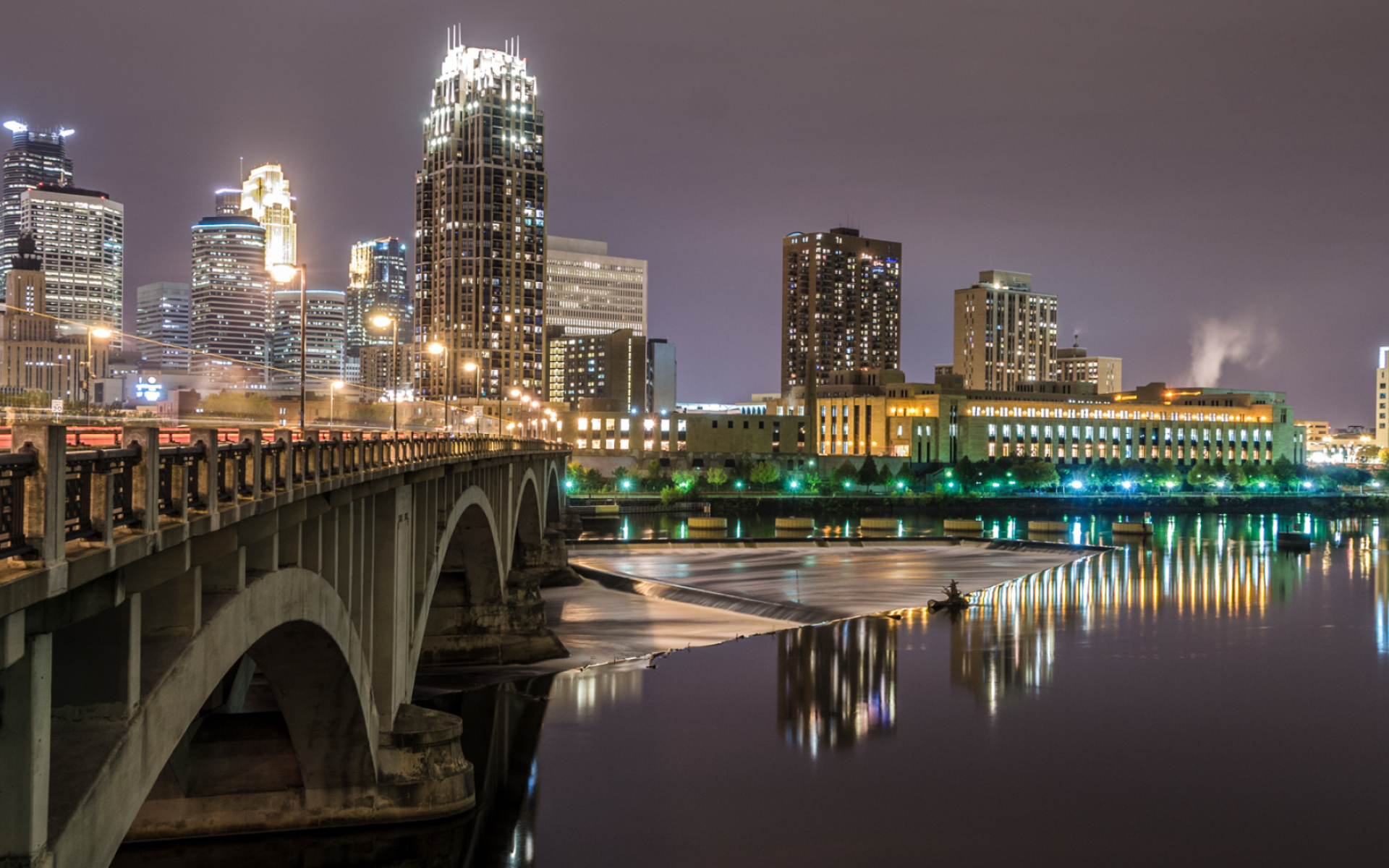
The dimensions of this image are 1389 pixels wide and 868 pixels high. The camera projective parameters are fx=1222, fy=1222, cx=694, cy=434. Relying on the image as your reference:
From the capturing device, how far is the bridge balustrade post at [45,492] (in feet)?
29.9

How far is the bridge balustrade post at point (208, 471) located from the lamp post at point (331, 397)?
69.3 ft

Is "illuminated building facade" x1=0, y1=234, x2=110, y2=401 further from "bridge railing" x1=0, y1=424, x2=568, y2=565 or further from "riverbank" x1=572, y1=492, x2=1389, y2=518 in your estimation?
"riverbank" x1=572, y1=492, x2=1389, y2=518

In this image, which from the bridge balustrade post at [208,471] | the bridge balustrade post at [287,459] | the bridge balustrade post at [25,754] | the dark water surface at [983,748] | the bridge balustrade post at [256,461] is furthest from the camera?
the dark water surface at [983,748]

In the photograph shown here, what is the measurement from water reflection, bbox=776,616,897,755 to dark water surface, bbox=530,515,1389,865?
0.59 feet

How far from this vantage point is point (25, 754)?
991 cm

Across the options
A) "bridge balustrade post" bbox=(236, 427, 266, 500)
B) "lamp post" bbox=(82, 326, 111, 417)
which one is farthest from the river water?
"bridge balustrade post" bbox=(236, 427, 266, 500)

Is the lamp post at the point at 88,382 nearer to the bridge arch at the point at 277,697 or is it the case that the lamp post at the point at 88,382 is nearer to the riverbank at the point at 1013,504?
the bridge arch at the point at 277,697

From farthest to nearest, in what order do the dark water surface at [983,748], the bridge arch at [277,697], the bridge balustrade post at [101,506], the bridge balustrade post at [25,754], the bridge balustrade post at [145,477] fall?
1. the dark water surface at [983,748]
2. the bridge arch at [277,697]
3. the bridge balustrade post at [145,477]
4. the bridge balustrade post at [101,506]
5. the bridge balustrade post at [25,754]

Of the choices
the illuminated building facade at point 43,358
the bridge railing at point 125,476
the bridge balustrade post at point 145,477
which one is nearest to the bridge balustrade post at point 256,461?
the bridge railing at point 125,476

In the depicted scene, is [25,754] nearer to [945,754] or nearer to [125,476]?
[125,476]

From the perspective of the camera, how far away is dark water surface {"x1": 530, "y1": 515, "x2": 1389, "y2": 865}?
107ft

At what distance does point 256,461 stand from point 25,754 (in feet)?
18.4

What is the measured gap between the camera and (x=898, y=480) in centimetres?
19200

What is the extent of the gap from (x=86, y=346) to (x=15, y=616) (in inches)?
349
